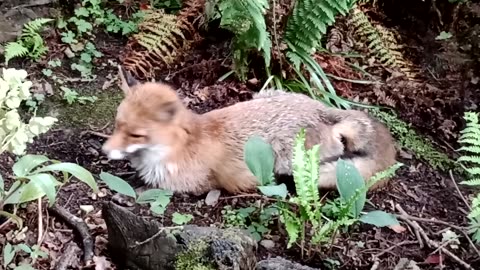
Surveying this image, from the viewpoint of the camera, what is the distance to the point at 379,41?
19.6 ft

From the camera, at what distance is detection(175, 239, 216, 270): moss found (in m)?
3.62

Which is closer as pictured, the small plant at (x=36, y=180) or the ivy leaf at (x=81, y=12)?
the small plant at (x=36, y=180)

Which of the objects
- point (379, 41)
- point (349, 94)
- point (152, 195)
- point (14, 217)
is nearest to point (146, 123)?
point (152, 195)

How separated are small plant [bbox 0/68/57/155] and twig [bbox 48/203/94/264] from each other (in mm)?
798

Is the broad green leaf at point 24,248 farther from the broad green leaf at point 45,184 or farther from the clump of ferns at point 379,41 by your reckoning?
the clump of ferns at point 379,41

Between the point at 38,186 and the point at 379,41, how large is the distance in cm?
352

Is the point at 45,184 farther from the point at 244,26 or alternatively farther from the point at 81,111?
the point at 244,26

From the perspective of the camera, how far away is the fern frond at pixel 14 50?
496cm


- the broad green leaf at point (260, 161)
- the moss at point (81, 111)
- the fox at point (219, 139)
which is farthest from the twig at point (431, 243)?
the moss at point (81, 111)

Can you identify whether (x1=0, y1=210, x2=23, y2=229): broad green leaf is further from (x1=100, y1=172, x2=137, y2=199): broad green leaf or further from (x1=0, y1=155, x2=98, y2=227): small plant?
(x1=100, y1=172, x2=137, y2=199): broad green leaf

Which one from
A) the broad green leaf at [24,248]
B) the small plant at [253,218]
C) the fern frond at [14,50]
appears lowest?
the small plant at [253,218]

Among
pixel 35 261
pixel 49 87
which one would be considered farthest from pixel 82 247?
pixel 49 87

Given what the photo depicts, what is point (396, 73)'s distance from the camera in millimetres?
5836

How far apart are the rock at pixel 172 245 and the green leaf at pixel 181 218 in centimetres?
36
